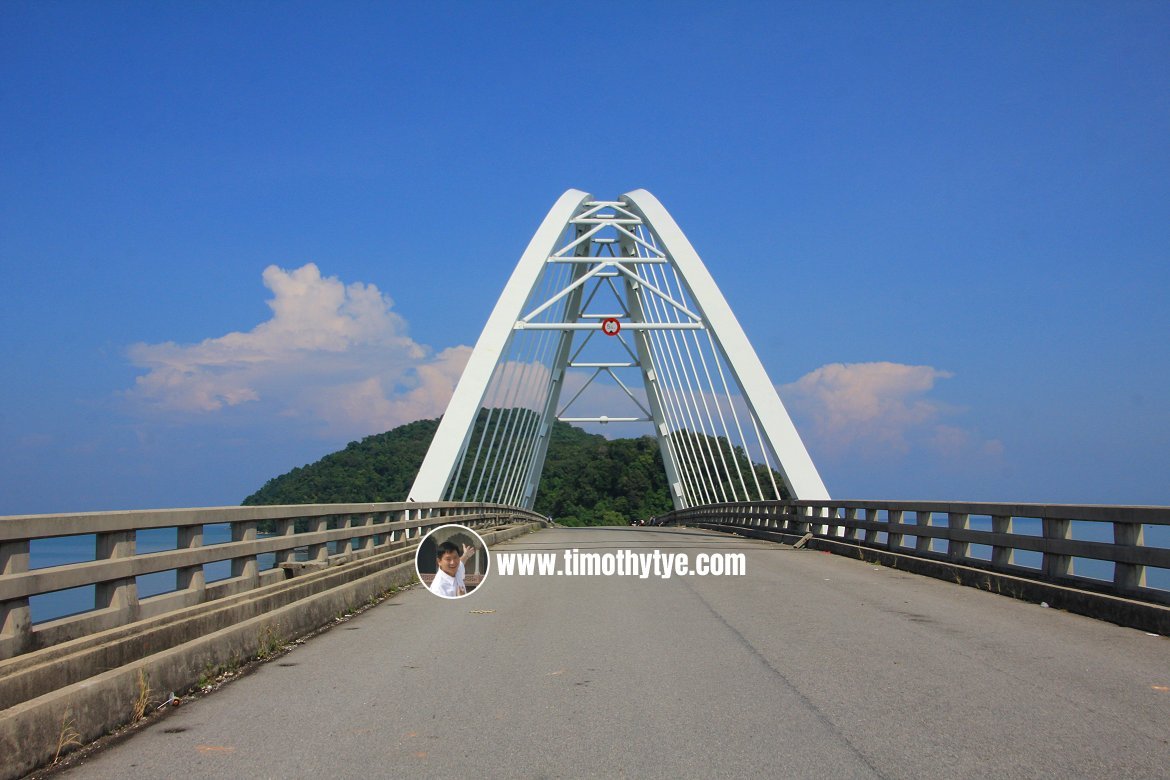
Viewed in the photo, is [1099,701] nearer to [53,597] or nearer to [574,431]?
[53,597]

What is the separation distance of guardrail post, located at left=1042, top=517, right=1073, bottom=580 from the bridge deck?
3.01 ft

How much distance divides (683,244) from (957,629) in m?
24.0

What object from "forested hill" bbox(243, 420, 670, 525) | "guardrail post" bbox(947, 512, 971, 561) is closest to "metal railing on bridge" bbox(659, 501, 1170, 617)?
"guardrail post" bbox(947, 512, 971, 561)

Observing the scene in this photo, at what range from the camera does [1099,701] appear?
6293 millimetres

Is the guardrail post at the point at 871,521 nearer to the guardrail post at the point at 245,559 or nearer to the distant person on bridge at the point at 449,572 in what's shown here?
the distant person on bridge at the point at 449,572

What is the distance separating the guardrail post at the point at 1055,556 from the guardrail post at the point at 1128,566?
114 cm

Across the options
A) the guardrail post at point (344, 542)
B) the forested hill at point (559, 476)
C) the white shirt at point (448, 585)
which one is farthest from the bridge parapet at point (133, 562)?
the forested hill at point (559, 476)

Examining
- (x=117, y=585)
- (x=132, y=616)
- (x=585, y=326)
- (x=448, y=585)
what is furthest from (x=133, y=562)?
(x=585, y=326)

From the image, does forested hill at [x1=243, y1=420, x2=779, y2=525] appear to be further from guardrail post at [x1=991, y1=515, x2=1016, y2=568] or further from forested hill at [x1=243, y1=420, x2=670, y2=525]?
guardrail post at [x1=991, y1=515, x2=1016, y2=568]

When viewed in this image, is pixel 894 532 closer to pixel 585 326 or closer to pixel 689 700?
pixel 689 700

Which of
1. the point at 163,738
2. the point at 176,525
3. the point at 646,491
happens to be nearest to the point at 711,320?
the point at 176,525

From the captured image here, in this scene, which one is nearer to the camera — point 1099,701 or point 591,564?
point 1099,701

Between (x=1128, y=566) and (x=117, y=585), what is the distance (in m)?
8.45

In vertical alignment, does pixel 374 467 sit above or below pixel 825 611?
above
